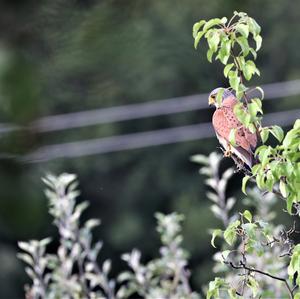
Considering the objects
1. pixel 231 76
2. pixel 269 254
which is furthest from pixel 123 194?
pixel 231 76

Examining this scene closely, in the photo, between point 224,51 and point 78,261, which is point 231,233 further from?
point 78,261

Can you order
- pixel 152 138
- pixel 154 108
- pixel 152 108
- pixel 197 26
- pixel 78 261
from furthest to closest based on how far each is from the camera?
pixel 152 138, pixel 152 108, pixel 154 108, pixel 78 261, pixel 197 26

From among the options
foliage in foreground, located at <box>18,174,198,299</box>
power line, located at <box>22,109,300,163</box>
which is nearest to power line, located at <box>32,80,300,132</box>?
power line, located at <box>22,109,300,163</box>

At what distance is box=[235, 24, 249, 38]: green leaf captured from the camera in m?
1.92

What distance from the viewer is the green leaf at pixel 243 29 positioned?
1923 mm

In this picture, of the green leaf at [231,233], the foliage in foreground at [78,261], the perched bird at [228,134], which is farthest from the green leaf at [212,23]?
the foliage in foreground at [78,261]

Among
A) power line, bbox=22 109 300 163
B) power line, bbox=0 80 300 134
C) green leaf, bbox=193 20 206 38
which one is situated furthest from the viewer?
power line, bbox=22 109 300 163

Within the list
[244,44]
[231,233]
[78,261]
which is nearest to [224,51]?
[244,44]

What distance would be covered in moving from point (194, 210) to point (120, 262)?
1.64m

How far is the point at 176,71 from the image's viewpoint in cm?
1955

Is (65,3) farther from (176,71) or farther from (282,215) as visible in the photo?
(176,71)

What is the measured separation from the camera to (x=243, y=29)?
192cm

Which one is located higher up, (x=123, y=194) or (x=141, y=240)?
(x=123, y=194)

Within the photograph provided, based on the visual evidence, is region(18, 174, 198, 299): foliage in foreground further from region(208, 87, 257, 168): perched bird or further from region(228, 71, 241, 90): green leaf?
region(228, 71, 241, 90): green leaf
